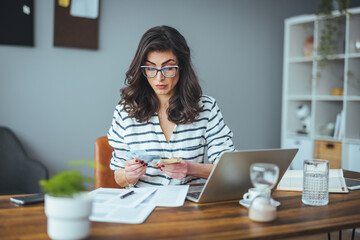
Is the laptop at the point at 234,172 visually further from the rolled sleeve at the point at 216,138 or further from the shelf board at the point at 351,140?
the shelf board at the point at 351,140

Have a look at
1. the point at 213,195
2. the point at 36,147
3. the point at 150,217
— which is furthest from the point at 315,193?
the point at 36,147

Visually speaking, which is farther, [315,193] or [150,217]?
[315,193]

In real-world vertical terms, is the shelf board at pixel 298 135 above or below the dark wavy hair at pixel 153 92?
below

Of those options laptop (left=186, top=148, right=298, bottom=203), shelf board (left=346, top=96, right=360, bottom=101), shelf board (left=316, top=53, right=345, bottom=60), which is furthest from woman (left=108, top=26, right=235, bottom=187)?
shelf board (left=316, top=53, right=345, bottom=60)

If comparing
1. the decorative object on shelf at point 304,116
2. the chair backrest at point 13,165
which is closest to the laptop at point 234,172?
the chair backrest at point 13,165

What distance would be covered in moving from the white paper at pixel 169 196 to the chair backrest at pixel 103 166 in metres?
0.46

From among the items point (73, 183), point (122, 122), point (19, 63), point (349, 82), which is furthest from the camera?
point (349, 82)

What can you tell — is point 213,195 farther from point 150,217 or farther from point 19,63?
point 19,63

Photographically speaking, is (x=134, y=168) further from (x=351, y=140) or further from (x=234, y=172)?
(x=351, y=140)

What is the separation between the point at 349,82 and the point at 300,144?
2.68 feet

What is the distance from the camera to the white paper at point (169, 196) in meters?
1.35

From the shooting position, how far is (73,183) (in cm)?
94

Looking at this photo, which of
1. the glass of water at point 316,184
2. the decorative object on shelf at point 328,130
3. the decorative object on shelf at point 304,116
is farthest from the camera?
the decorative object on shelf at point 304,116

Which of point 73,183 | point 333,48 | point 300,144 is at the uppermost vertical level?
point 333,48
